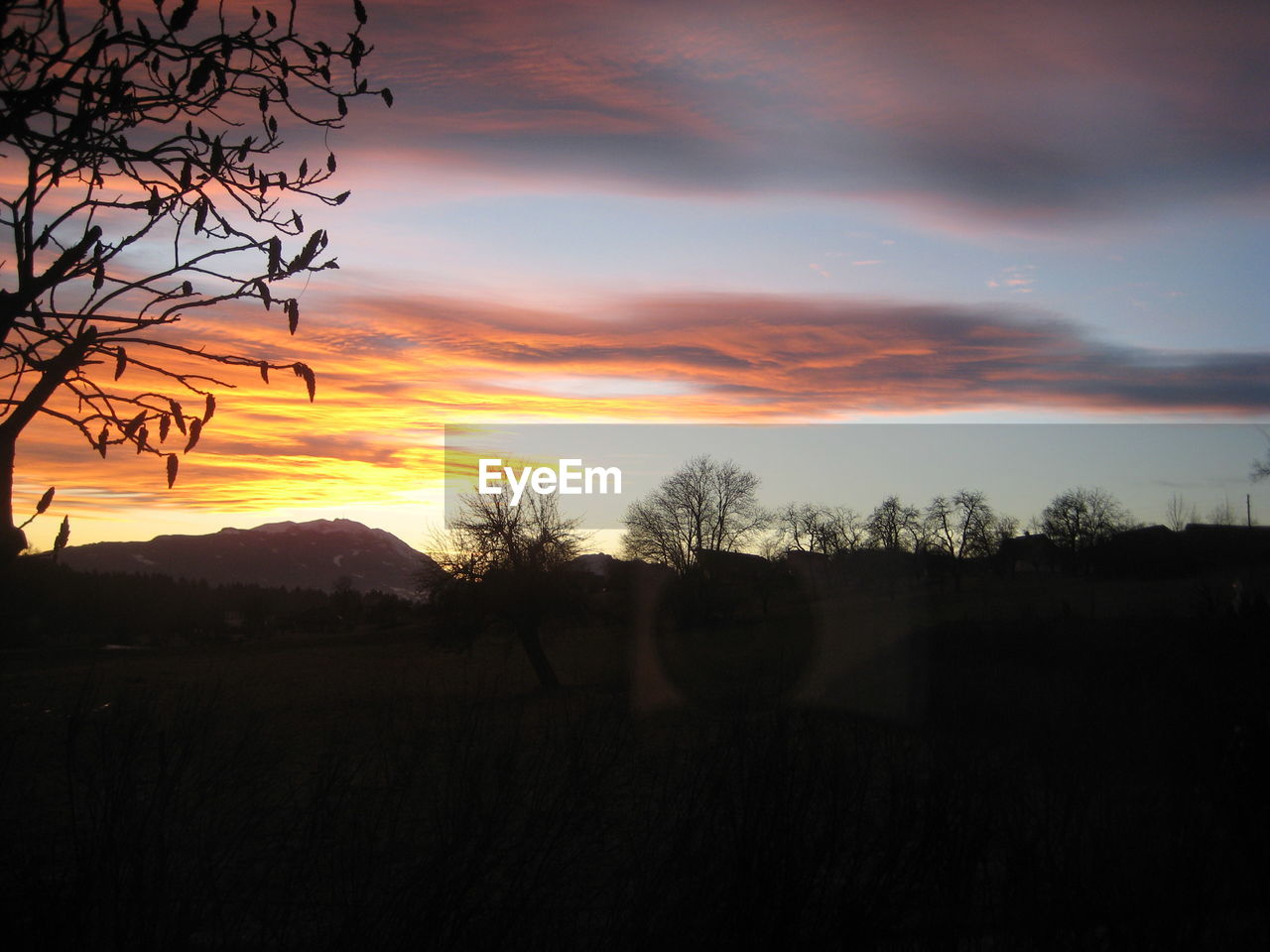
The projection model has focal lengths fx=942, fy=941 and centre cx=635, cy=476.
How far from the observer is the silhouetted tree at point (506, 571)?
28.8m

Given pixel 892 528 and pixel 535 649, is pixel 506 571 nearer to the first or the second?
pixel 535 649

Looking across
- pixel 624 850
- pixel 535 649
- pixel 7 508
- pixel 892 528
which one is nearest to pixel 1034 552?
pixel 892 528

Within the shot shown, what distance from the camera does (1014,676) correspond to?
869 inches

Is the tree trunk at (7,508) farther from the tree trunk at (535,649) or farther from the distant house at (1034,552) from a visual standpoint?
the distant house at (1034,552)


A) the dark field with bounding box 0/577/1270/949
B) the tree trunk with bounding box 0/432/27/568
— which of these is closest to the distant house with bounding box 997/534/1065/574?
the dark field with bounding box 0/577/1270/949

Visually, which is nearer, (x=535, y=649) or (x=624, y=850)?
(x=624, y=850)

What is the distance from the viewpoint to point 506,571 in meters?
28.9

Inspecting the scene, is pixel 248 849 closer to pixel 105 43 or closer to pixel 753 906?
pixel 753 906

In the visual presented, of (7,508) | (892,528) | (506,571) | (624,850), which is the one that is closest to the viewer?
(7,508)

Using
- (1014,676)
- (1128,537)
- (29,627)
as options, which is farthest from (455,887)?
(1128,537)

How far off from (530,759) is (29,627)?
7.90ft

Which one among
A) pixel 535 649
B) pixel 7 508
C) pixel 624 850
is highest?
pixel 7 508

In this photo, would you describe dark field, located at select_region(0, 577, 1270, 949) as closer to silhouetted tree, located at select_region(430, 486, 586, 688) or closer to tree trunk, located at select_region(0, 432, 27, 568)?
tree trunk, located at select_region(0, 432, 27, 568)

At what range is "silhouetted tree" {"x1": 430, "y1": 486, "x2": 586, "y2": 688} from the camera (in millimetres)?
28781
